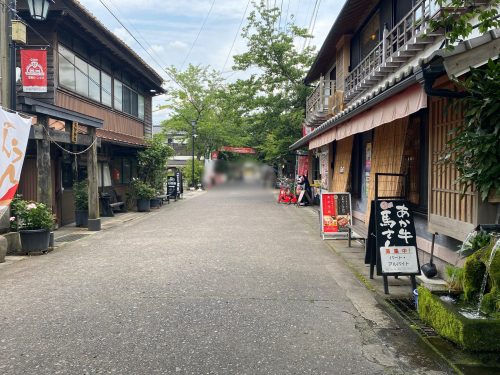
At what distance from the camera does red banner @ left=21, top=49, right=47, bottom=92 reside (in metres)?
11.3

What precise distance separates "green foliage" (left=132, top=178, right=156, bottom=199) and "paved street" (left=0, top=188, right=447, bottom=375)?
9.60 metres

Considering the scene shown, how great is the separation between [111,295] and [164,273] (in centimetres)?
139

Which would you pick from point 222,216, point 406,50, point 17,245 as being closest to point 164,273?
point 17,245

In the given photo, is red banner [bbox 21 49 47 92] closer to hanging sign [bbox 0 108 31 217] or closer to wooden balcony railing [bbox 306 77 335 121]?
hanging sign [bbox 0 108 31 217]

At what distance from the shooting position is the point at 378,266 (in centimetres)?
602

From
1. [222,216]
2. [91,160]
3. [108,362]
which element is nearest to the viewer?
[108,362]

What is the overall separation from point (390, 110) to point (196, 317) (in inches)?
147

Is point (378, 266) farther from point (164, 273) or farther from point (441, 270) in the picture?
point (164, 273)

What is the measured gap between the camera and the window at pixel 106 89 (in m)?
16.5

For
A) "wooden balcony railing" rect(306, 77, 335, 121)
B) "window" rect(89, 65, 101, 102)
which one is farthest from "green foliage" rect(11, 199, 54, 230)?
"wooden balcony railing" rect(306, 77, 335, 121)

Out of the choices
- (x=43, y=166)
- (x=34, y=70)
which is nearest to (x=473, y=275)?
(x=43, y=166)

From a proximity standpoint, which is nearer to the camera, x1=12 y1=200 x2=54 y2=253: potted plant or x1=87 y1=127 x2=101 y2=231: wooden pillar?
x1=12 y1=200 x2=54 y2=253: potted plant

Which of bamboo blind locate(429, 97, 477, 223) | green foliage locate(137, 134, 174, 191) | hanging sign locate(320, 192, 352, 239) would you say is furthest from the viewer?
green foliage locate(137, 134, 174, 191)

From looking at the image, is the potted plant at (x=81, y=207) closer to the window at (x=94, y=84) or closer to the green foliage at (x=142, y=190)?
the window at (x=94, y=84)
